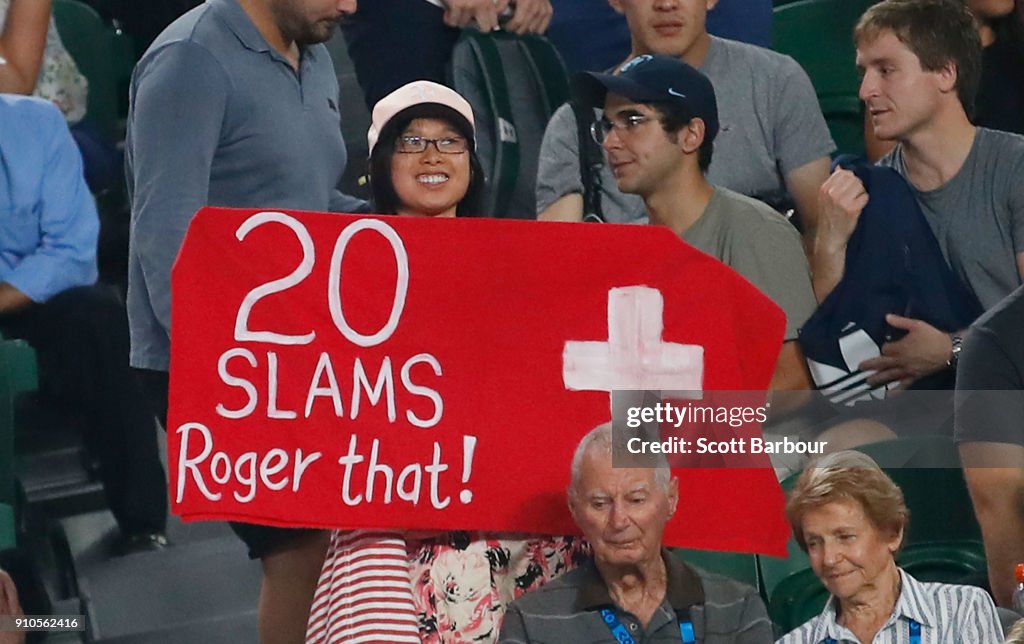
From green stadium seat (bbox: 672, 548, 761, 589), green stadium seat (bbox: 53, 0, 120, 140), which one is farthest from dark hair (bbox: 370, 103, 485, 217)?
green stadium seat (bbox: 53, 0, 120, 140)

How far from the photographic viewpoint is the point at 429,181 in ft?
12.3

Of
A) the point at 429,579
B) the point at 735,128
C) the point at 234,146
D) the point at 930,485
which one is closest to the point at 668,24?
the point at 735,128

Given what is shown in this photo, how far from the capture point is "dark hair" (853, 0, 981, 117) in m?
4.36

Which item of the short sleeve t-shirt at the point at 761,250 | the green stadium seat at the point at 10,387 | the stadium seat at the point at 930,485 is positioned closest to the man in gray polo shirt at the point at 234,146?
the green stadium seat at the point at 10,387

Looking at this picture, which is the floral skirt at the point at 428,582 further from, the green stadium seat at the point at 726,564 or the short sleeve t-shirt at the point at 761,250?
the short sleeve t-shirt at the point at 761,250

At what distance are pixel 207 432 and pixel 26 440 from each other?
1442 millimetres

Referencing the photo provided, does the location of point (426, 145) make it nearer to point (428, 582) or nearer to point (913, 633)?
point (428, 582)

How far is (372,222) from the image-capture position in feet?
11.7

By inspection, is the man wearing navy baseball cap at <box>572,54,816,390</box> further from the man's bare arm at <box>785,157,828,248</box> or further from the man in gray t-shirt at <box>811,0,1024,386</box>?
the man's bare arm at <box>785,157,828,248</box>

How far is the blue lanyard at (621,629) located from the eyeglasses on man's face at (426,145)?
0.94m

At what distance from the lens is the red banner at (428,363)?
3.49 m

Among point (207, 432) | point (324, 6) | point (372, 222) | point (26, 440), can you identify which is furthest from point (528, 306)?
point (26, 440)

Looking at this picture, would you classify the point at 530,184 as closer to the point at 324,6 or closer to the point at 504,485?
the point at 324,6

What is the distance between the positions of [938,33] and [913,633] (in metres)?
1.51
